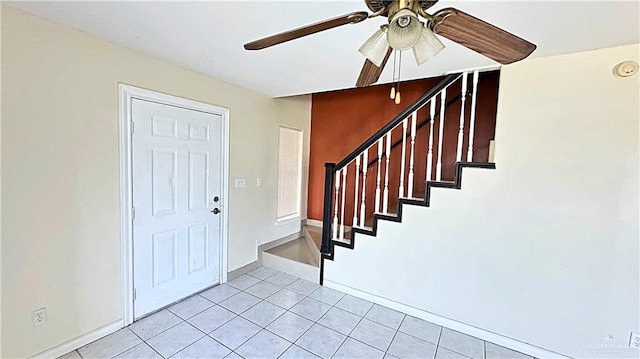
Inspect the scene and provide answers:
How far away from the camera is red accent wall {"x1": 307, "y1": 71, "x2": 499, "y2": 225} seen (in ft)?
10.2

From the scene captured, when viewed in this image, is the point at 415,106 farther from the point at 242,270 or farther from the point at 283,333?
the point at 242,270

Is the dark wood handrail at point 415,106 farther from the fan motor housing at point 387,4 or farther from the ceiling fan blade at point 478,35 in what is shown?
the fan motor housing at point 387,4

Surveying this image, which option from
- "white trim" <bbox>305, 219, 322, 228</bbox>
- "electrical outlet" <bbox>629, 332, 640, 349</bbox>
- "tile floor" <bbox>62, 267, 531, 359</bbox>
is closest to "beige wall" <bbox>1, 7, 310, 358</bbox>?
"tile floor" <bbox>62, 267, 531, 359</bbox>

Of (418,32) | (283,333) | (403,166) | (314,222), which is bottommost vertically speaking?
(283,333)

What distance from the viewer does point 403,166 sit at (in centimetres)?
274

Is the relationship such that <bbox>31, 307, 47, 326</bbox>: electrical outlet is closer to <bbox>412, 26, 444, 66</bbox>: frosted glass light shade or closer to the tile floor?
the tile floor

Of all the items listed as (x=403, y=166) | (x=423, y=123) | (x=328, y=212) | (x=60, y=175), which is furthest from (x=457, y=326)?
(x=60, y=175)

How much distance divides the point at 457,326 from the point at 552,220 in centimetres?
118

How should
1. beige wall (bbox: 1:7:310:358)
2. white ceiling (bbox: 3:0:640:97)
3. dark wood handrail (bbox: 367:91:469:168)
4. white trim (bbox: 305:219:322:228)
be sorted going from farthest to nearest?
white trim (bbox: 305:219:322:228) → dark wood handrail (bbox: 367:91:469:168) → beige wall (bbox: 1:7:310:358) → white ceiling (bbox: 3:0:640:97)

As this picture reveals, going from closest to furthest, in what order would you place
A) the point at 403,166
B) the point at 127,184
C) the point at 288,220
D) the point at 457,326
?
the point at 127,184 → the point at 457,326 → the point at 403,166 → the point at 288,220

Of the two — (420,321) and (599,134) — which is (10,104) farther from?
(599,134)

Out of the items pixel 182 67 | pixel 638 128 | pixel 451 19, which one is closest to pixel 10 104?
pixel 182 67

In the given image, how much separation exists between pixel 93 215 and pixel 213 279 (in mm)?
1420

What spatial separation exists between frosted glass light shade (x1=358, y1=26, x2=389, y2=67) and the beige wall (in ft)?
6.68
